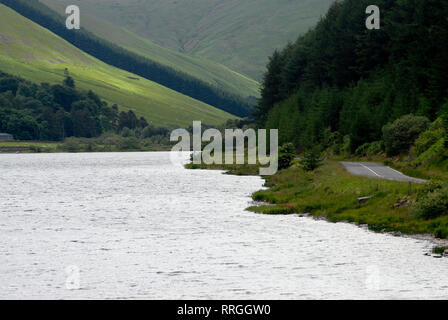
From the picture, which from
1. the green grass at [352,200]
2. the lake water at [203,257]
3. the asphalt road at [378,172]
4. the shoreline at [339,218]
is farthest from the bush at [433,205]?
the asphalt road at [378,172]

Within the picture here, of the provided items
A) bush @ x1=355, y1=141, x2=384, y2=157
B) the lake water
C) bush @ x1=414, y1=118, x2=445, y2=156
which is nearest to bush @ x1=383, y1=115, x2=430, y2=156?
bush @ x1=414, y1=118, x2=445, y2=156

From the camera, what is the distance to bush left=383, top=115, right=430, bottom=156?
268 ft

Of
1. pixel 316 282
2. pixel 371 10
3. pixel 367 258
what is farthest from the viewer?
pixel 371 10

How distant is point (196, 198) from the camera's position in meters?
78.3

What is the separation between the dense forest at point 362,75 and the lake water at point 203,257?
37927 mm

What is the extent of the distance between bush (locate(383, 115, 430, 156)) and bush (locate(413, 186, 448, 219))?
3658 cm

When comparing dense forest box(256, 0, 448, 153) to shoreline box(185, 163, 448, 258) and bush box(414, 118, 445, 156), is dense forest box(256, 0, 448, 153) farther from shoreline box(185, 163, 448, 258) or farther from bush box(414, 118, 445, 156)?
shoreline box(185, 163, 448, 258)

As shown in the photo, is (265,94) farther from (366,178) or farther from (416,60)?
(366,178)

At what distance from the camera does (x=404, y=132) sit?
81.9 metres

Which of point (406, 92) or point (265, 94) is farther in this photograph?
point (265, 94)

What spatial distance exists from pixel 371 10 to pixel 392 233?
9432 cm

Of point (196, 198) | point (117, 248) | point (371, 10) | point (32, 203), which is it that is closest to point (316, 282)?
point (117, 248)

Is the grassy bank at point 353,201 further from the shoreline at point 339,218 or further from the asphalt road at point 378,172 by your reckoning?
the asphalt road at point 378,172

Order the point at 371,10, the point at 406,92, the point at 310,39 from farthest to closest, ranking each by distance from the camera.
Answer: the point at 310,39
the point at 371,10
the point at 406,92
